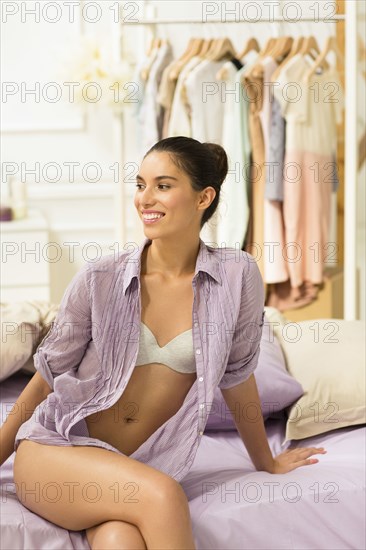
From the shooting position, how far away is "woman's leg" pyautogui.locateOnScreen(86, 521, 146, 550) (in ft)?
5.05

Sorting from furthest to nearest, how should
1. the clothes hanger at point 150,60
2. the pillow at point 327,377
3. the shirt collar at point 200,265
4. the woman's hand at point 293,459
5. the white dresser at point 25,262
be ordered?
the white dresser at point 25,262 < the clothes hanger at point 150,60 < the pillow at point 327,377 < the woman's hand at point 293,459 < the shirt collar at point 200,265

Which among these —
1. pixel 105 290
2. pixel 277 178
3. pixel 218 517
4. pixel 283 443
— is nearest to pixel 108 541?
pixel 218 517

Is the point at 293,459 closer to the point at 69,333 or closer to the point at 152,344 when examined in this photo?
the point at 152,344

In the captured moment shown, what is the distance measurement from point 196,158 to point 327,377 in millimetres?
771

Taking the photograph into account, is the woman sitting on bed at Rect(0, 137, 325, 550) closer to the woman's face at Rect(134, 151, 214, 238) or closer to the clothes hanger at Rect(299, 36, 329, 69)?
the woman's face at Rect(134, 151, 214, 238)

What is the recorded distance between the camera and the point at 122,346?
1.79 metres

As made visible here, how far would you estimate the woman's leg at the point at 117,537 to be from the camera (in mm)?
1539

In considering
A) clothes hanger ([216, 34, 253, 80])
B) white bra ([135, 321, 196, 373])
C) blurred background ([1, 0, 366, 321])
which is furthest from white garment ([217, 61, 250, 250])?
white bra ([135, 321, 196, 373])

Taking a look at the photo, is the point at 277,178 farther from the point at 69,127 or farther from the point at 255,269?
the point at 255,269

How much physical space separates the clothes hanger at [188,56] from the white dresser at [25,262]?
3.01 ft

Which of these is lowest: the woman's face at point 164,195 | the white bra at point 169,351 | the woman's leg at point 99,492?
the woman's leg at point 99,492

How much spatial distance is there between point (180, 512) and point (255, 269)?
0.54 metres

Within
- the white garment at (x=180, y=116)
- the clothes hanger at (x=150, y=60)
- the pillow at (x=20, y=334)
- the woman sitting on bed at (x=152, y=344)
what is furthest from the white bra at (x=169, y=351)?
the clothes hanger at (x=150, y=60)

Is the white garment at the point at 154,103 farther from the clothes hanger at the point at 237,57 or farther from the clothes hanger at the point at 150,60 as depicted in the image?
the clothes hanger at the point at 237,57
